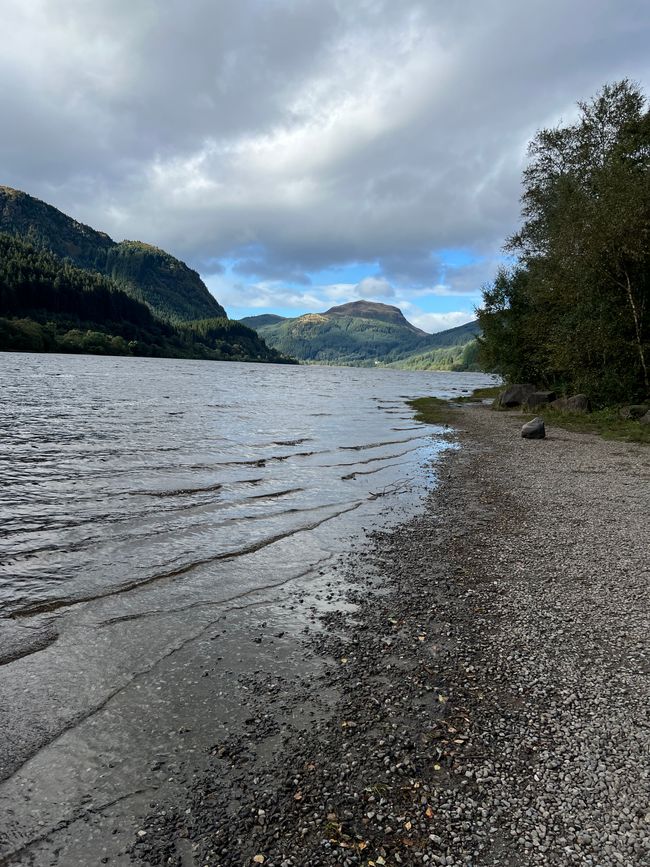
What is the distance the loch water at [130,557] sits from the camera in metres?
5.20

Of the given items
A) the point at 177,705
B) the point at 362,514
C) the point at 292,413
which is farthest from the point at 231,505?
the point at 292,413

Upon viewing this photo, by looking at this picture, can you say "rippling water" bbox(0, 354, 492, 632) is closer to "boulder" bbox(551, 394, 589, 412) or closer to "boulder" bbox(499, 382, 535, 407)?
"boulder" bbox(551, 394, 589, 412)

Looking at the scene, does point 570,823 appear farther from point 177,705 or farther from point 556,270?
point 556,270

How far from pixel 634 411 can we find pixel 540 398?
12.3m

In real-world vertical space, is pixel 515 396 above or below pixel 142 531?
above

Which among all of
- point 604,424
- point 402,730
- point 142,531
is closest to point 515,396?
point 604,424

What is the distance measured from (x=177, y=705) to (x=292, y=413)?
3826 cm

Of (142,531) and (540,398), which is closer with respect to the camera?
(142,531)

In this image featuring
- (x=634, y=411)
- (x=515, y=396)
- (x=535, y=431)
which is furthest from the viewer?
(x=515, y=396)

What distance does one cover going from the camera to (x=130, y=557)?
1044 centimetres

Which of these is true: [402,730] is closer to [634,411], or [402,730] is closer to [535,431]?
[535,431]

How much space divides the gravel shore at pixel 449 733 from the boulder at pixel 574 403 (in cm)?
3219

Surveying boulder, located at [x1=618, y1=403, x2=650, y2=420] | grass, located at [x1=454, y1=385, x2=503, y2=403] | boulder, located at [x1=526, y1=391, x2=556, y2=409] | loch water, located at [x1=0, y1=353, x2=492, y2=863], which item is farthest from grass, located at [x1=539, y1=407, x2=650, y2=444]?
grass, located at [x1=454, y1=385, x2=503, y2=403]

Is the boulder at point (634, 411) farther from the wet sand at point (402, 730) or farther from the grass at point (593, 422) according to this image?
the wet sand at point (402, 730)
